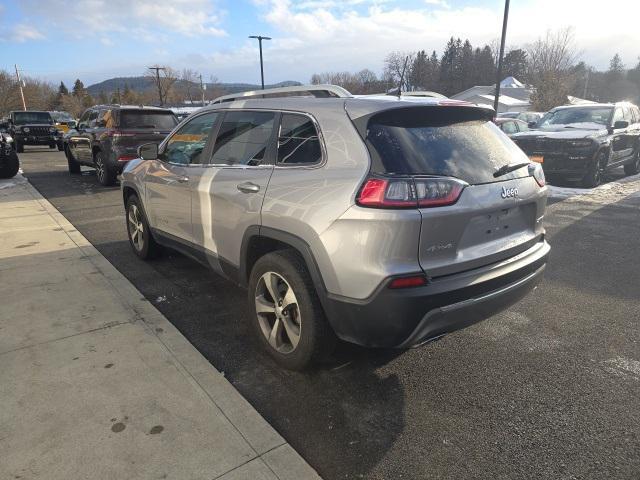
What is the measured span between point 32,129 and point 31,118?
3.55 feet

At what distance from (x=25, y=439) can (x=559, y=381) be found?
3.10 m

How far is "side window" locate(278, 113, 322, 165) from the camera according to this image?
9.07 feet

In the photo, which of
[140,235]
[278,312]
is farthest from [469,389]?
[140,235]

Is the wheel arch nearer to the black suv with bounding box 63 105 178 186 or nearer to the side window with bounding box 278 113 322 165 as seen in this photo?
the side window with bounding box 278 113 322 165

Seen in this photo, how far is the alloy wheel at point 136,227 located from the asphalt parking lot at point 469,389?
614mm

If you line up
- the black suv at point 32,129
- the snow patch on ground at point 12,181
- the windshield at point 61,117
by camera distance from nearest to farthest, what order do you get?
the snow patch on ground at point 12,181
the black suv at point 32,129
the windshield at point 61,117

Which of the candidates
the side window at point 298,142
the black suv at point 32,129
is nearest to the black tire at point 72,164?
the black suv at point 32,129

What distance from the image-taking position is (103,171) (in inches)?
414

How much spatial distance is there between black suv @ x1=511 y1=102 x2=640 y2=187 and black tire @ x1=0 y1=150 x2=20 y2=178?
12367 mm

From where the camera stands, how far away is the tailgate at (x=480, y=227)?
2346mm

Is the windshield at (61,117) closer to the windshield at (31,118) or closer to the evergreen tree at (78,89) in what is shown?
the windshield at (31,118)

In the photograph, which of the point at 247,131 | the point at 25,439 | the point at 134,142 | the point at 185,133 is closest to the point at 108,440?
the point at 25,439

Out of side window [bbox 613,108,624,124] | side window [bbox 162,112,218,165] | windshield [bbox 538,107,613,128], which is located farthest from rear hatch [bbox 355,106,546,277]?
side window [bbox 613,108,624,124]

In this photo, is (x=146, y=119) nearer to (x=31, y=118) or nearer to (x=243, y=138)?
(x=243, y=138)
